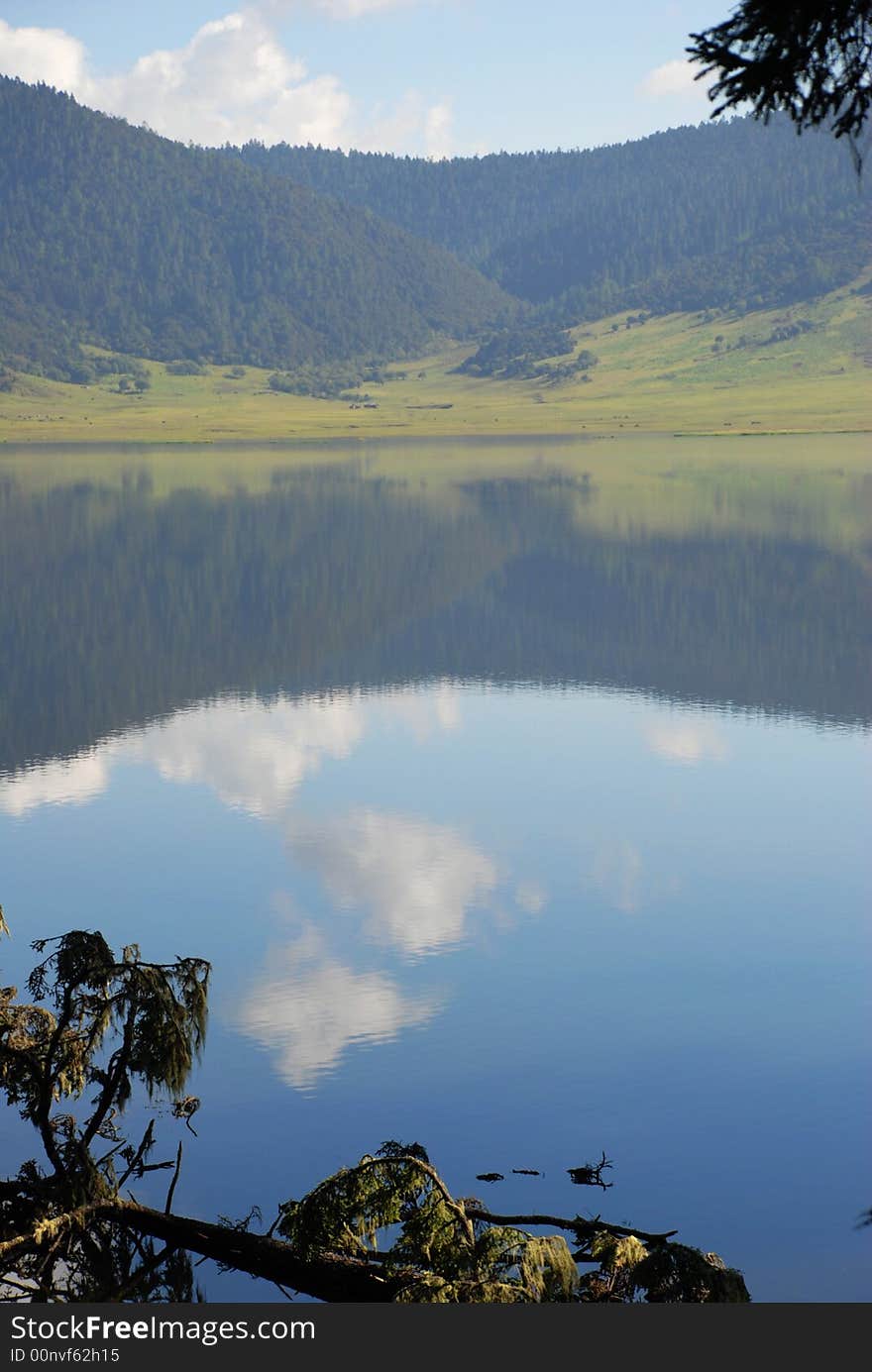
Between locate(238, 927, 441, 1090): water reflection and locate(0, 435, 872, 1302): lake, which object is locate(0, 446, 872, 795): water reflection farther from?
locate(238, 927, 441, 1090): water reflection

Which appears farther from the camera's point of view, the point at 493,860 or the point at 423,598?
the point at 423,598

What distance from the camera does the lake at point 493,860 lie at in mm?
12438

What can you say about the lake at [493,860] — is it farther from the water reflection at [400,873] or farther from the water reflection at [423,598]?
the water reflection at [423,598]

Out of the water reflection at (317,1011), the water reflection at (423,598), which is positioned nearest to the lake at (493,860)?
the water reflection at (317,1011)

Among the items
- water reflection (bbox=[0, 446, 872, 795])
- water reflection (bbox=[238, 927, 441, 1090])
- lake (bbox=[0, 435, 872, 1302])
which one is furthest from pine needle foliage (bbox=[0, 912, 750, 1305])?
water reflection (bbox=[0, 446, 872, 795])

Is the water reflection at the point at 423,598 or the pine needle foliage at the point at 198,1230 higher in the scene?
the water reflection at the point at 423,598

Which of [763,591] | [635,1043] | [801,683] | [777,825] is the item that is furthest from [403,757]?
[763,591]

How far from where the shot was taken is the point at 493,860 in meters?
20.3

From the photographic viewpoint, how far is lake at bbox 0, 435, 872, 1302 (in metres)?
12.4

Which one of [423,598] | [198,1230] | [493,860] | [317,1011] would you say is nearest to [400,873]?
[493,860]

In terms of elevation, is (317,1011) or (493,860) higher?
(493,860)

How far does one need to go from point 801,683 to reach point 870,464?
67.1m

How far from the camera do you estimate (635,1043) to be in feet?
47.2

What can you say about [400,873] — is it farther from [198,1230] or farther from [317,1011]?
[198,1230]
